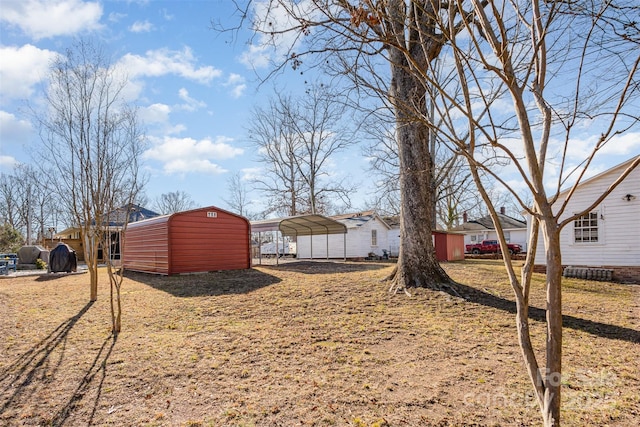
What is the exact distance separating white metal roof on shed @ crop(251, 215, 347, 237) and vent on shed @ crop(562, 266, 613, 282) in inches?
368

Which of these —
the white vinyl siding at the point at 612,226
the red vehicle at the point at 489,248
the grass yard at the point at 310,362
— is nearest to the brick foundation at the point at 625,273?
the white vinyl siding at the point at 612,226

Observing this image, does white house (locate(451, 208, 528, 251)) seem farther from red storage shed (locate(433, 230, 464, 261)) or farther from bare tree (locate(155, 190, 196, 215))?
bare tree (locate(155, 190, 196, 215))

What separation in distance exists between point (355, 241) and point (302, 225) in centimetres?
494

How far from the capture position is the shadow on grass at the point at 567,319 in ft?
15.0

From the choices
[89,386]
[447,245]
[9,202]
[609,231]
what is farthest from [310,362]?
[9,202]

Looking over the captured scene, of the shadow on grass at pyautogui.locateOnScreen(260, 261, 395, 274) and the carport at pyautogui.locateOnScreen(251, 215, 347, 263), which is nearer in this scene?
the shadow on grass at pyautogui.locateOnScreen(260, 261, 395, 274)

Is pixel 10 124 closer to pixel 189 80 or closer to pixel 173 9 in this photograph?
pixel 189 80

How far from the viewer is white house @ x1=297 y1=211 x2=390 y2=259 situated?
22.8m

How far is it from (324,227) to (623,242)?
12.6 meters

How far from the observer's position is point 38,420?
2.51 m

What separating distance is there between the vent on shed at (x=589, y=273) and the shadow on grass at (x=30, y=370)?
12.3 m

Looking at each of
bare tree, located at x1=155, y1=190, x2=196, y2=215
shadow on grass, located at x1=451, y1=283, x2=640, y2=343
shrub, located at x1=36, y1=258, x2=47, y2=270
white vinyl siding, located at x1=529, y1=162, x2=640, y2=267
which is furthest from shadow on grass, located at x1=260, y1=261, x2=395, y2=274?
bare tree, located at x1=155, y1=190, x2=196, y2=215

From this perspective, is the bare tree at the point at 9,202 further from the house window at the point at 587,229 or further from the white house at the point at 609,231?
the house window at the point at 587,229

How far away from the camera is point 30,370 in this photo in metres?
3.45
